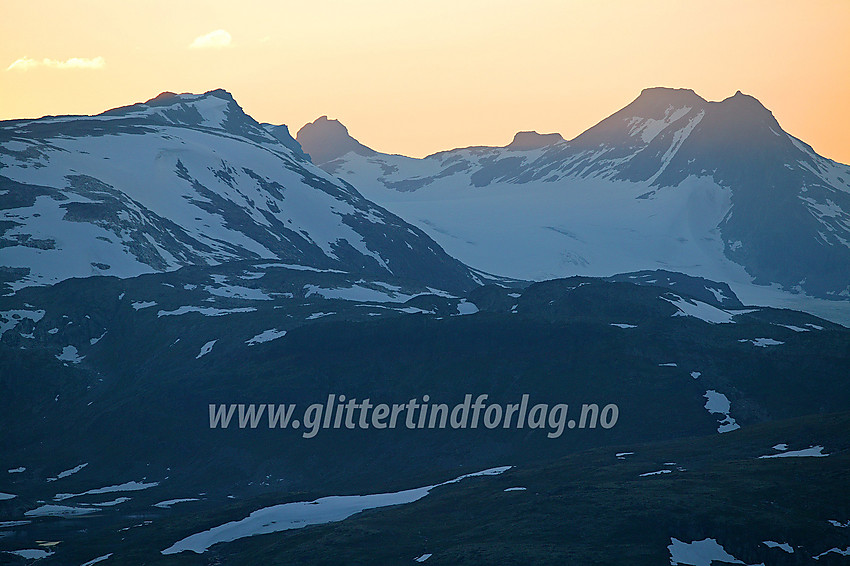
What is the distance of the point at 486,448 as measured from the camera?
196 m

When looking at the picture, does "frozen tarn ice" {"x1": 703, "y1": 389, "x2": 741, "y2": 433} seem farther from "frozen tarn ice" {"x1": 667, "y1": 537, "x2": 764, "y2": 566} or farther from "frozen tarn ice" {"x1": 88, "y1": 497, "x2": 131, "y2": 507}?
"frozen tarn ice" {"x1": 88, "y1": 497, "x2": 131, "y2": 507}

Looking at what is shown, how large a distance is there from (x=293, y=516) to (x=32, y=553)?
2918 cm

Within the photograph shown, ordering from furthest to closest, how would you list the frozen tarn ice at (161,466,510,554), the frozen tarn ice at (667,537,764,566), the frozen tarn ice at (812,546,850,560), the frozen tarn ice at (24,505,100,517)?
the frozen tarn ice at (24,505,100,517) < the frozen tarn ice at (161,466,510,554) < the frozen tarn ice at (667,537,764,566) < the frozen tarn ice at (812,546,850,560)

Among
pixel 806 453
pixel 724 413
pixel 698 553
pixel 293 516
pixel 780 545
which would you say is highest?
pixel 724 413

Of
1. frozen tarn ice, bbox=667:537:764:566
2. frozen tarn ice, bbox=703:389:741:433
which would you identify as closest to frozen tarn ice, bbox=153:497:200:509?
frozen tarn ice, bbox=703:389:741:433

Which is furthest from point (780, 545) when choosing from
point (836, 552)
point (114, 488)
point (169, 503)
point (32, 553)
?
point (114, 488)

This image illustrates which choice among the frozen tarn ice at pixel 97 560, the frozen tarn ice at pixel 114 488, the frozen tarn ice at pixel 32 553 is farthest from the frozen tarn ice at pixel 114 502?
the frozen tarn ice at pixel 97 560

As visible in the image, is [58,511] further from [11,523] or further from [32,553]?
[32,553]

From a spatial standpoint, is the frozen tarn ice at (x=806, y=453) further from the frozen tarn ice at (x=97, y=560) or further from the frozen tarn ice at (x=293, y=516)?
the frozen tarn ice at (x=97, y=560)

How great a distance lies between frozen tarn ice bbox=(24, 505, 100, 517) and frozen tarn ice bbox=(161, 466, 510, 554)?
3653 centimetres

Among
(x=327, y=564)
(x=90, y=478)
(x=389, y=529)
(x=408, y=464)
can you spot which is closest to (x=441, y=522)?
(x=389, y=529)

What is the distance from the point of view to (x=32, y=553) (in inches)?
5315

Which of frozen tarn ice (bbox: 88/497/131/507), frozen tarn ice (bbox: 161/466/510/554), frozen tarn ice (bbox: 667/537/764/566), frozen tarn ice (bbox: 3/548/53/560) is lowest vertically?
frozen tarn ice (bbox: 88/497/131/507)

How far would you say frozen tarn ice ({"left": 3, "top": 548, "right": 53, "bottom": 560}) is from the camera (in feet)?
435
